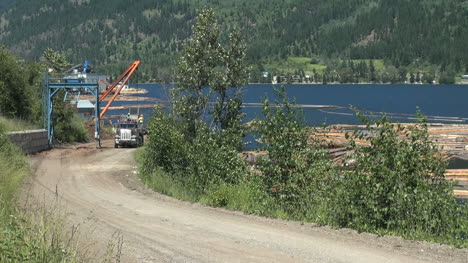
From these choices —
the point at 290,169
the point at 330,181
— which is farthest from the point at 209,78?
the point at 330,181

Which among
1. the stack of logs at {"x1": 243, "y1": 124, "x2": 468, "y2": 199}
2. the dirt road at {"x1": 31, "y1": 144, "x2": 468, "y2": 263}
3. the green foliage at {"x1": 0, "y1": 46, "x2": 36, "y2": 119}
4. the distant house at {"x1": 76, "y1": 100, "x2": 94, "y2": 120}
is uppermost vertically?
the green foliage at {"x1": 0, "y1": 46, "x2": 36, "y2": 119}

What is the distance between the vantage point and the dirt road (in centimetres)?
A: 1198

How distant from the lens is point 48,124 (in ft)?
136

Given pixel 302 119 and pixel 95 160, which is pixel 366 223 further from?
pixel 95 160

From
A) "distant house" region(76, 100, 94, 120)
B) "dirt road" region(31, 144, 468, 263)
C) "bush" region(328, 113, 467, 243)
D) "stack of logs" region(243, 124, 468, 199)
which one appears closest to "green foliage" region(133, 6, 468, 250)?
"bush" region(328, 113, 467, 243)

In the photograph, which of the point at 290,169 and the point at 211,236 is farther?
the point at 290,169

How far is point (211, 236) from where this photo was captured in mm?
13930

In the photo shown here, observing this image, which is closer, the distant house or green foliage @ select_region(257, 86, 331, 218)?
green foliage @ select_region(257, 86, 331, 218)

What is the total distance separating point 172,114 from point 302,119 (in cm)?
Result: 806

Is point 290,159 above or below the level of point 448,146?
above

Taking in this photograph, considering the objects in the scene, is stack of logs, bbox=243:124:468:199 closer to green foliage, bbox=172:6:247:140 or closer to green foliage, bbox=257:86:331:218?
green foliage, bbox=172:6:247:140

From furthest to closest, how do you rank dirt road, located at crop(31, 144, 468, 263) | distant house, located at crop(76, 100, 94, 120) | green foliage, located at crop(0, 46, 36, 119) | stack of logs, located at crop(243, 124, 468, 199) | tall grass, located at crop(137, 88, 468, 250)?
1. distant house, located at crop(76, 100, 94, 120)
2. green foliage, located at crop(0, 46, 36, 119)
3. stack of logs, located at crop(243, 124, 468, 199)
4. tall grass, located at crop(137, 88, 468, 250)
5. dirt road, located at crop(31, 144, 468, 263)

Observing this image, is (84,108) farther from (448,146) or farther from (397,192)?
(397,192)

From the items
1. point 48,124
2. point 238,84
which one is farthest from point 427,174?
point 48,124
